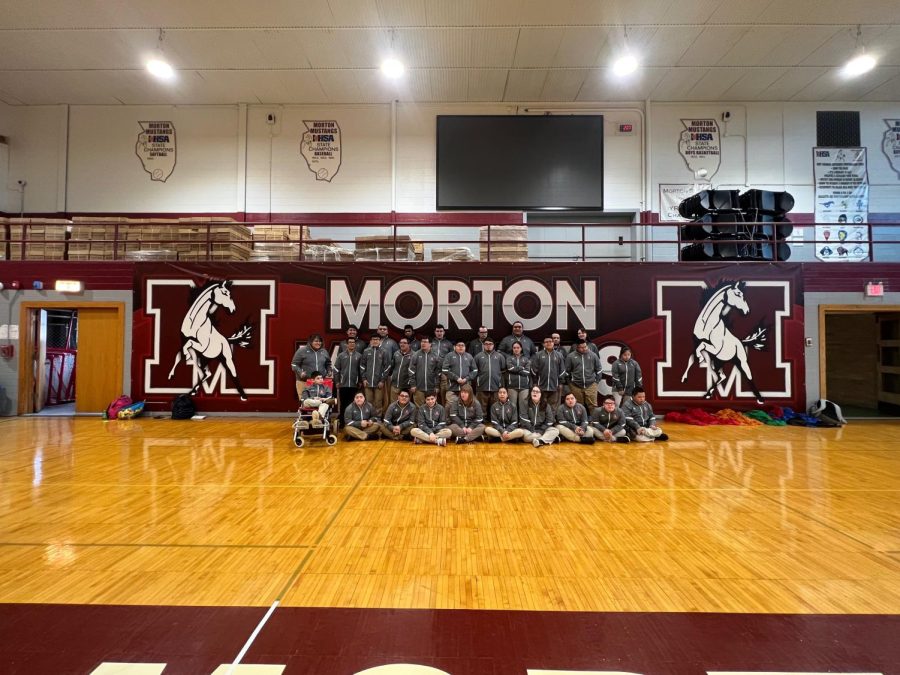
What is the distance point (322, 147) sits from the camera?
15141mm

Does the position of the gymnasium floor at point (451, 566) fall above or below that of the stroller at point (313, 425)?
below

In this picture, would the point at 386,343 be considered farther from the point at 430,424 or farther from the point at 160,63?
the point at 160,63

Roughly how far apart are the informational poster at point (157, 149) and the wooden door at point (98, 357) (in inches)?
242

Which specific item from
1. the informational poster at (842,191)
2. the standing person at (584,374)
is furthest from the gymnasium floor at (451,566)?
the informational poster at (842,191)

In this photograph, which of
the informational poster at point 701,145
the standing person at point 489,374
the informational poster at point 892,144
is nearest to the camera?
the standing person at point 489,374

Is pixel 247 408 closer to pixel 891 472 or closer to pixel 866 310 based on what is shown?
pixel 891 472

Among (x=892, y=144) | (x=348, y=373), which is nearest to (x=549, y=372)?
(x=348, y=373)

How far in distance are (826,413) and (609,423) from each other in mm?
6050

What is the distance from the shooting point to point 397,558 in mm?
3545

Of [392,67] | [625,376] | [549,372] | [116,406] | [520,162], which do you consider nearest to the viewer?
[549,372]

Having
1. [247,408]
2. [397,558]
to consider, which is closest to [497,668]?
[397,558]

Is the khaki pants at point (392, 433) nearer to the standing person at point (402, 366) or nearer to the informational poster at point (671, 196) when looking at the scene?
the standing person at point (402, 366)

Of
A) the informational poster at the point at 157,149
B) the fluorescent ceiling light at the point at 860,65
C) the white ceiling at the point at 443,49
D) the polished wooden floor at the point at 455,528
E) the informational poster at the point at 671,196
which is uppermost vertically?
the white ceiling at the point at 443,49

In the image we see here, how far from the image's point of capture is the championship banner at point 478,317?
11.0 m
